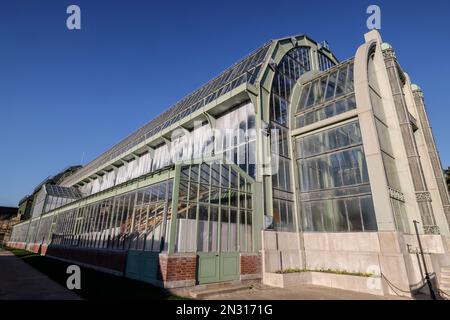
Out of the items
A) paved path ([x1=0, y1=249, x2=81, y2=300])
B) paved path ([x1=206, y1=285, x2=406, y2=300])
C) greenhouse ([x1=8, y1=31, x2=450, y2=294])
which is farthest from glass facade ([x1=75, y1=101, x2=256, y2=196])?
paved path ([x1=0, y1=249, x2=81, y2=300])

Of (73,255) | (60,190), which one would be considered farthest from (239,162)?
(60,190)

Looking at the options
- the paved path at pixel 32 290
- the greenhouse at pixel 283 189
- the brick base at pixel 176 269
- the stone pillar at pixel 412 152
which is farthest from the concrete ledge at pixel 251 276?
the stone pillar at pixel 412 152

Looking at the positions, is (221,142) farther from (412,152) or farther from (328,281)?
(412,152)

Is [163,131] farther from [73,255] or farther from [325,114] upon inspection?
[325,114]

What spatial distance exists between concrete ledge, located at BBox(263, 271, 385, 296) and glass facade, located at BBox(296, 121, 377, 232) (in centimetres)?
293

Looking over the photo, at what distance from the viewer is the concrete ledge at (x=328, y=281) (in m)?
12.3

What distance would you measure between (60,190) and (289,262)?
139 feet

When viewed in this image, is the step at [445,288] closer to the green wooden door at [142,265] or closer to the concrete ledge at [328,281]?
the concrete ledge at [328,281]

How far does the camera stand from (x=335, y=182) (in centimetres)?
1661

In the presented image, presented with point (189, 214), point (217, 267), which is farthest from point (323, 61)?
point (217, 267)

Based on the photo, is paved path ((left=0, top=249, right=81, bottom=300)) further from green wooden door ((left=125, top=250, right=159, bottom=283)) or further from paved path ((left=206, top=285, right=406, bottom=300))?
paved path ((left=206, top=285, right=406, bottom=300))

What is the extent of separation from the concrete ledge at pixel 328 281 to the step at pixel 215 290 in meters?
1.71
